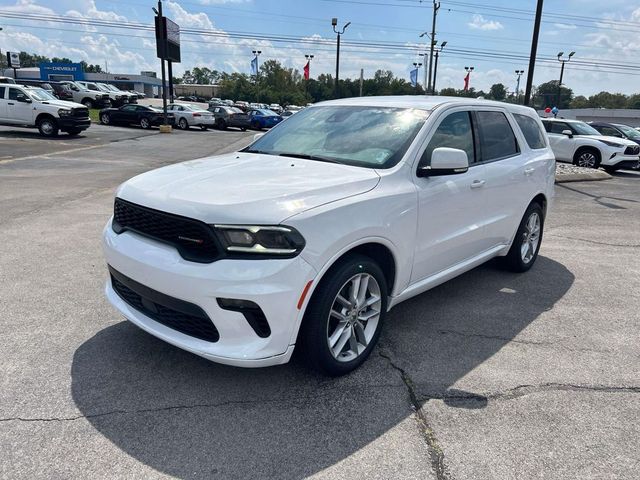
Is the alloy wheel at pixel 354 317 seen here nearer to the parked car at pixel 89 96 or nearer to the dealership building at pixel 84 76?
the parked car at pixel 89 96

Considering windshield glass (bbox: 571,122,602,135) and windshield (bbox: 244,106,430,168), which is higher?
windshield (bbox: 244,106,430,168)

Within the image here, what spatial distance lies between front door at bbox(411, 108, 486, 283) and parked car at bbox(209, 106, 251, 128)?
103 feet

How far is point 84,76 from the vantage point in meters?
97.9

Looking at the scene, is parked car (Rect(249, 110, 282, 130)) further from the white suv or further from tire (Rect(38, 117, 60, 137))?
the white suv

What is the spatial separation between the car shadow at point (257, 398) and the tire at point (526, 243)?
52.2 inches

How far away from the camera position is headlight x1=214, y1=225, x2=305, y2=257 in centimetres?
271

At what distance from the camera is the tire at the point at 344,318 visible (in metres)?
2.95

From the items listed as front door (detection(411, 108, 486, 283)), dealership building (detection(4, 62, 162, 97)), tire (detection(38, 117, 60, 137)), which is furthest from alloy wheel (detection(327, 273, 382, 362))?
dealership building (detection(4, 62, 162, 97))

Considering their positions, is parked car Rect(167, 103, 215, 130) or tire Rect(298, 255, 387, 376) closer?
tire Rect(298, 255, 387, 376)

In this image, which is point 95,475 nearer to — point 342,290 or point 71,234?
point 342,290

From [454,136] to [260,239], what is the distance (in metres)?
2.22

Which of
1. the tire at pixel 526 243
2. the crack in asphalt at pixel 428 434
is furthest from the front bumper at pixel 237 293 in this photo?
the tire at pixel 526 243

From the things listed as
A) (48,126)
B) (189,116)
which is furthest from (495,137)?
(189,116)

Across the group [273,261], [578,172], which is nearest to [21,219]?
[273,261]
